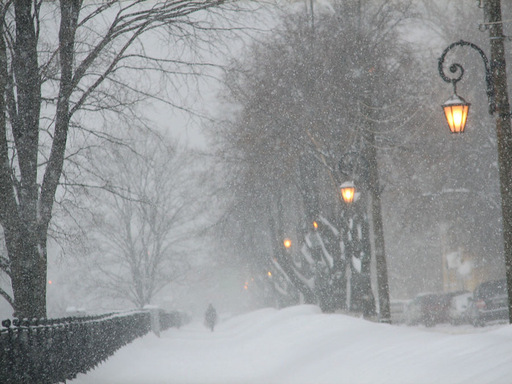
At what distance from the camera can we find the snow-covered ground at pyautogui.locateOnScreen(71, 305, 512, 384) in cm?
895

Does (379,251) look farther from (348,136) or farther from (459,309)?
(459,309)

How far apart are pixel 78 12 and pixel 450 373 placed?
28.5 ft

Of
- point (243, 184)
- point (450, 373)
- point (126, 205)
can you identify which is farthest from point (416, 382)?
point (126, 205)

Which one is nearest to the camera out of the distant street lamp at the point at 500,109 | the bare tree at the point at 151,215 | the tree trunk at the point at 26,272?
the distant street lamp at the point at 500,109

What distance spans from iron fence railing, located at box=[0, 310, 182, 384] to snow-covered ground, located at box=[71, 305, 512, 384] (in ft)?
1.22

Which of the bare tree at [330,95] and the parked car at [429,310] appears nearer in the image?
the bare tree at [330,95]

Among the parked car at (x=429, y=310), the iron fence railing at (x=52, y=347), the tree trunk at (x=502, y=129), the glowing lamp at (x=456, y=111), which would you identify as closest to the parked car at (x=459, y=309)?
the parked car at (x=429, y=310)

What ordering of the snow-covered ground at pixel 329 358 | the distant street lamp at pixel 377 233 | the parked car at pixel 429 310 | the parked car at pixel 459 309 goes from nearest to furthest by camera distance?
1. the snow-covered ground at pixel 329 358
2. the distant street lamp at pixel 377 233
3. the parked car at pixel 459 309
4. the parked car at pixel 429 310

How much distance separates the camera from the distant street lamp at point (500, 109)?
11516 mm

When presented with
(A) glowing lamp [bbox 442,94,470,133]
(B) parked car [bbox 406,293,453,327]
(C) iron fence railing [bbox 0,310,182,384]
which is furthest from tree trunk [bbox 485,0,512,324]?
(B) parked car [bbox 406,293,453,327]

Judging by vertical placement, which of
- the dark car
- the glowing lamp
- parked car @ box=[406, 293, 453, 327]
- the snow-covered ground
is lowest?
parked car @ box=[406, 293, 453, 327]

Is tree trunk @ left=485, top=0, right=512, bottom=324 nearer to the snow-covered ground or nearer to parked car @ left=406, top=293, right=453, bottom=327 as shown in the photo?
the snow-covered ground

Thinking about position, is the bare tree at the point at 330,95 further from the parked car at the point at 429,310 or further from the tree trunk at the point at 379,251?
the parked car at the point at 429,310

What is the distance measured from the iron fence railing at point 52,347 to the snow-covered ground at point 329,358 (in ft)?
1.22
